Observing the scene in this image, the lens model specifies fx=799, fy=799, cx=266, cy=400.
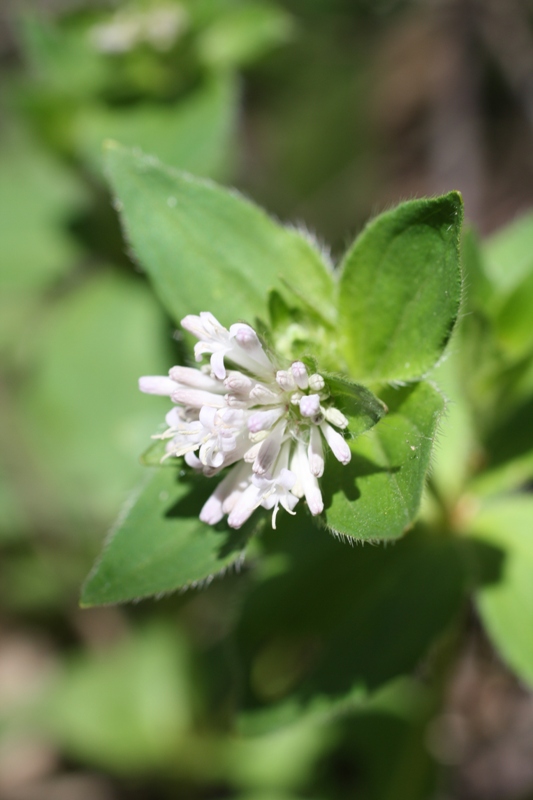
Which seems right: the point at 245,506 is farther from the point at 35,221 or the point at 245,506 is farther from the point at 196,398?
the point at 35,221

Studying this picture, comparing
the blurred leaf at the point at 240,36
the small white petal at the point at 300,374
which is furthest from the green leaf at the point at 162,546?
the blurred leaf at the point at 240,36

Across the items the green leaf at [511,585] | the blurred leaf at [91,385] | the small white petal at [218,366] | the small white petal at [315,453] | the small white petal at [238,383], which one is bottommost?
the blurred leaf at [91,385]

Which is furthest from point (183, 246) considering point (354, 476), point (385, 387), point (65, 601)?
point (65, 601)

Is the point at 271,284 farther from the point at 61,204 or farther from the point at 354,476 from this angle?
the point at 61,204

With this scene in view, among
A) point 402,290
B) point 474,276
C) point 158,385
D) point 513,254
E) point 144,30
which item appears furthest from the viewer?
point 144,30

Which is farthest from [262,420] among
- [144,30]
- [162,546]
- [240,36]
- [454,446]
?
[240,36]

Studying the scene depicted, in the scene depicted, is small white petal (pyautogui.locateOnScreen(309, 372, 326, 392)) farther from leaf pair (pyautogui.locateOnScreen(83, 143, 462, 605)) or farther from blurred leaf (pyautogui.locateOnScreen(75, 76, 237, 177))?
blurred leaf (pyautogui.locateOnScreen(75, 76, 237, 177))

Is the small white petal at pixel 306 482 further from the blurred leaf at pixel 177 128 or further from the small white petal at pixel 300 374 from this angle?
the blurred leaf at pixel 177 128
